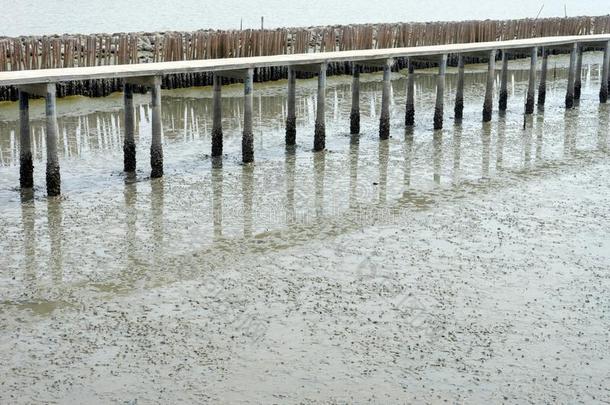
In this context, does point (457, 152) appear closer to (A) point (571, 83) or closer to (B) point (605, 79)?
(A) point (571, 83)

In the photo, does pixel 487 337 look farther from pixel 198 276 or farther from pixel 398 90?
pixel 398 90

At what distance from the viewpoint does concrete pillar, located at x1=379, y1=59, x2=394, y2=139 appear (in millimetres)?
20828

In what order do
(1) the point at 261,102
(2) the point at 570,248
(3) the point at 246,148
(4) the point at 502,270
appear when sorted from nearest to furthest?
(4) the point at 502,270 → (2) the point at 570,248 → (3) the point at 246,148 → (1) the point at 261,102

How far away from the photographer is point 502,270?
1238cm

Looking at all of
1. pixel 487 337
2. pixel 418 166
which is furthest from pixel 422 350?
pixel 418 166

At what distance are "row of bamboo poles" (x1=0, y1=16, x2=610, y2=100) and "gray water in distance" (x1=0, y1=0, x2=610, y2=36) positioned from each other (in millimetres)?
27689

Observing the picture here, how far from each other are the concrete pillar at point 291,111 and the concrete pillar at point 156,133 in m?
3.70

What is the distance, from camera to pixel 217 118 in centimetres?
1881

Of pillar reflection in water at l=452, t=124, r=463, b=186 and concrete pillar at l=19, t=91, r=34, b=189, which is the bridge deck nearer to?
concrete pillar at l=19, t=91, r=34, b=189

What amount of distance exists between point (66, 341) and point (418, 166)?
10.1 m

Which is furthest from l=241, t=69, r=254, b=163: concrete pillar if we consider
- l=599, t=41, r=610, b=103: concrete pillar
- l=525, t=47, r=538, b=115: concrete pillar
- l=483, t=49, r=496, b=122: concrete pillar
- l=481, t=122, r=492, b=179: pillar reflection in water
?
l=599, t=41, r=610, b=103: concrete pillar

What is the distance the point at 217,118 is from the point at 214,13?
2614 inches

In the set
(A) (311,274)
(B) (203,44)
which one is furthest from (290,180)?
(B) (203,44)

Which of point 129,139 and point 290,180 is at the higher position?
point 129,139
